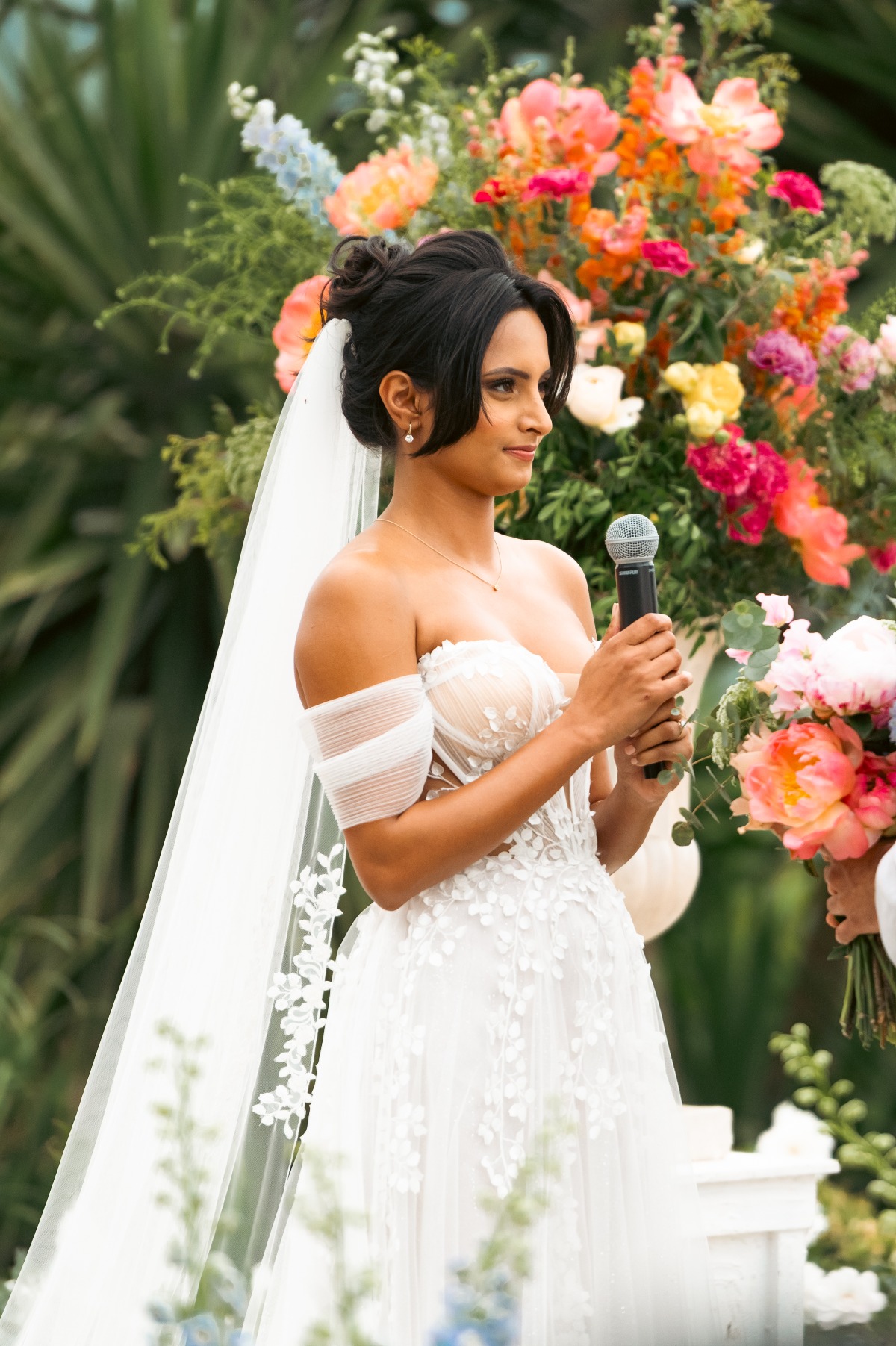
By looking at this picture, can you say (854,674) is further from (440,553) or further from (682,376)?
(682,376)

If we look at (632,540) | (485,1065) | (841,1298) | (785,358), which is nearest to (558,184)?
(785,358)

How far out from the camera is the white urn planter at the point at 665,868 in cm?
264

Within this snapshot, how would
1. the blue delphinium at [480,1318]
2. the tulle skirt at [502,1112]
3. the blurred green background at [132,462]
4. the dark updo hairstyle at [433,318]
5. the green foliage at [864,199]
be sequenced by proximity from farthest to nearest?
the blurred green background at [132,462] → the green foliage at [864,199] → the dark updo hairstyle at [433,318] → the tulle skirt at [502,1112] → the blue delphinium at [480,1318]

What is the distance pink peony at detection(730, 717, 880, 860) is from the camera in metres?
1.71

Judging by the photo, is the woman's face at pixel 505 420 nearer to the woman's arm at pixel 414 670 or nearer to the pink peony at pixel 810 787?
the woman's arm at pixel 414 670

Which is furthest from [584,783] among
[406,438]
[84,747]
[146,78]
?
[146,78]

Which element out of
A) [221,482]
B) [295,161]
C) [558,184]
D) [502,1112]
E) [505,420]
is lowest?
[502,1112]

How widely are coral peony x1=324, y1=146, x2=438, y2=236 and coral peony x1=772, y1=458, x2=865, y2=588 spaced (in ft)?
2.74

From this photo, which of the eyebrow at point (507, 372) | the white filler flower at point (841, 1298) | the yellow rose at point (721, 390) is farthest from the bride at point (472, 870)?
the white filler flower at point (841, 1298)

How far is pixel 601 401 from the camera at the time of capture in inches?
97.0

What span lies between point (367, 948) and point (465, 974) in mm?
177

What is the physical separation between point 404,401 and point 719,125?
934mm

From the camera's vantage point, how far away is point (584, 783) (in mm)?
2100

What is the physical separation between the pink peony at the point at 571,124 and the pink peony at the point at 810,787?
1303 mm
